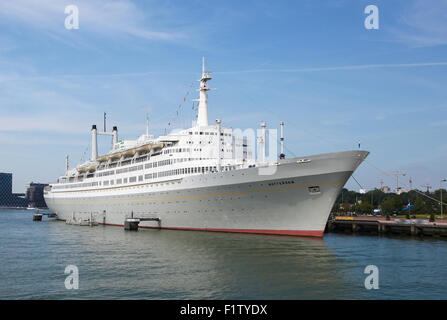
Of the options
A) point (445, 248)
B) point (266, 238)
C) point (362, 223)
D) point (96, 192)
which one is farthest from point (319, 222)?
point (96, 192)

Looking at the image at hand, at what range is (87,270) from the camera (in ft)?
61.9

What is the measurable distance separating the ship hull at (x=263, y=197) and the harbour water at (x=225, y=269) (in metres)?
1.30

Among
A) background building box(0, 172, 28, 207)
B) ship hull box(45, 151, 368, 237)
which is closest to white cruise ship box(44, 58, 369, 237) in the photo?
ship hull box(45, 151, 368, 237)

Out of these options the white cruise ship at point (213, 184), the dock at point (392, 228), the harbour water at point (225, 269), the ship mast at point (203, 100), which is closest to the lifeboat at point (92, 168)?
the white cruise ship at point (213, 184)

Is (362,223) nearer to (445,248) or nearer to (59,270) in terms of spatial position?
(445,248)

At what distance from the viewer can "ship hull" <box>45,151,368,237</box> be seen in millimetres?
26500

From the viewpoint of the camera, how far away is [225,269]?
61.4ft

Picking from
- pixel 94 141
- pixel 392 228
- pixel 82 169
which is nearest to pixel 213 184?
pixel 392 228

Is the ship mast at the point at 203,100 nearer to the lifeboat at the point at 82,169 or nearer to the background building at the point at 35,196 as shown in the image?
the lifeboat at the point at 82,169

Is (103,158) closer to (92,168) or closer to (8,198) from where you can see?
(92,168)

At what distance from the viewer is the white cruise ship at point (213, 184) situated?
26.9 metres

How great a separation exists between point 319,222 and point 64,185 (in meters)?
43.6

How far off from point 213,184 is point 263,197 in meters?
4.22

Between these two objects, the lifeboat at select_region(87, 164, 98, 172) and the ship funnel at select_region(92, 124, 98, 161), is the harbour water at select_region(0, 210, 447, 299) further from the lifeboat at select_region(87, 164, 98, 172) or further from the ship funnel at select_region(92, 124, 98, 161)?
the ship funnel at select_region(92, 124, 98, 161)
